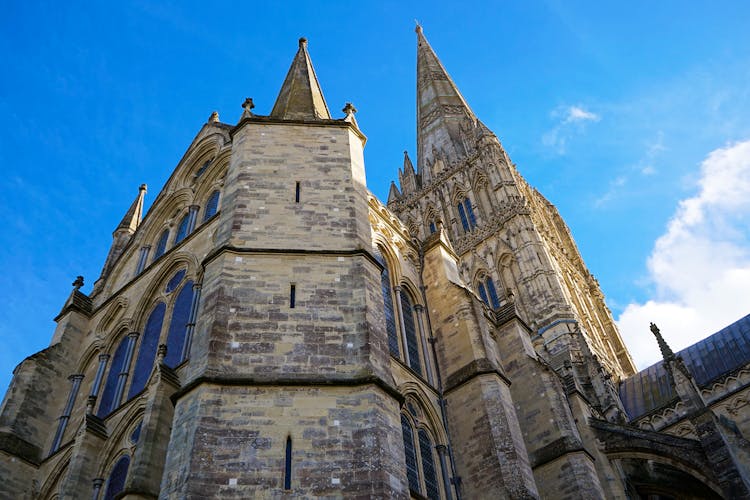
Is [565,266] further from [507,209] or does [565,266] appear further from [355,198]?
[355,198]

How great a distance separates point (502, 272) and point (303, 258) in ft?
79.9

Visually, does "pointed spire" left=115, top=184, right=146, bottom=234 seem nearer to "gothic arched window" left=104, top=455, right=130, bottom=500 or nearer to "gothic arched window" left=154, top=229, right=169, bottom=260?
"gothic arched window" left=154, top=229, right=169, bottom=260

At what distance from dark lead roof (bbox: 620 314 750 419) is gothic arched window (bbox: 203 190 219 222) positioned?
18879mm

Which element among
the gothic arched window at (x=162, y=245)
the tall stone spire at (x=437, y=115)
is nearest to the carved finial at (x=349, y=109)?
the gothic arched window at (x=162, y=245)

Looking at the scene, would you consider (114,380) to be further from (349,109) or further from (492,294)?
(492,294)

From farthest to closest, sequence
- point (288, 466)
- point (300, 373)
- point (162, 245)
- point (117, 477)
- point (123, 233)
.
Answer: point (123, 233) → point (162, 245) → point (117, 477) → point (300, 373) → point (288, 466)

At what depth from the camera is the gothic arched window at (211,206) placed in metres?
15.8

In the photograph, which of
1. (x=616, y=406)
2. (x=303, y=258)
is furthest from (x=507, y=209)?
(x=303, y=258)

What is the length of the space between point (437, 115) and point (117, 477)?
4092 centimetres

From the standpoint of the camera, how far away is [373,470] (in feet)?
26.3

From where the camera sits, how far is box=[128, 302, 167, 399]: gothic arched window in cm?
1313

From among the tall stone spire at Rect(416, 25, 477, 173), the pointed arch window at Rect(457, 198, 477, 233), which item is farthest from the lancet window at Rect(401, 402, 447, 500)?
the tall stone spire at Rect(416, 25, 477, 173)

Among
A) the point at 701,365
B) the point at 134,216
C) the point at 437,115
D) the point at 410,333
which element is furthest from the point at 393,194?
the point at 410,333

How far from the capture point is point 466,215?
38.8 metres
